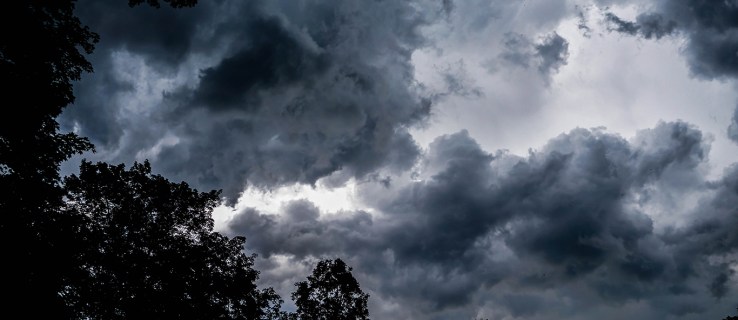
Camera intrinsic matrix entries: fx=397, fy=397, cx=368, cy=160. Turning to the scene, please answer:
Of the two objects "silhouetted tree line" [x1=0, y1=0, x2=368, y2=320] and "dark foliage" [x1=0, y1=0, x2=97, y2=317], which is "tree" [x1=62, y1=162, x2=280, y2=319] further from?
"dark foliage" [x1=0, y1=0, x2=97, y2=317]

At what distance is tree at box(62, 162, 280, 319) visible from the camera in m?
23.0

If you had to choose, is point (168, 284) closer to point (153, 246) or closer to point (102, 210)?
point (153, 246)

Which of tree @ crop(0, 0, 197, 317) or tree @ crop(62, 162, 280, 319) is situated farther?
tree @ crop(62, 162, 280, 319)

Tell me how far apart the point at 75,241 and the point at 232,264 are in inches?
673

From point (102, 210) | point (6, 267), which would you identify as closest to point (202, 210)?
point (102, 210)

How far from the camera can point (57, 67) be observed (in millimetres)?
9875

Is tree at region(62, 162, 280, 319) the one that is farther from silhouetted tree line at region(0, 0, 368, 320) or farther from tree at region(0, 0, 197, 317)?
tree at region(0, 0, 197, 317)

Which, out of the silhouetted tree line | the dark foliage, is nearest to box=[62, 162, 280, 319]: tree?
the silhouetted tree line

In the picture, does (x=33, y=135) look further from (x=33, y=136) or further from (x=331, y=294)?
(x=331, y=294)

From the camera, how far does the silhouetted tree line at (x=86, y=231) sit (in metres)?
9.11

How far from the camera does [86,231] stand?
1540 cm

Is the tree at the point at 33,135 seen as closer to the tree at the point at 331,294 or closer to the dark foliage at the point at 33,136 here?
the dark foliage at the point at 33,136

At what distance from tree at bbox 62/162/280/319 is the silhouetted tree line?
61 mm

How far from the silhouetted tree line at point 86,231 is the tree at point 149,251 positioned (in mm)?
61
